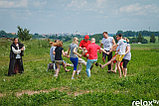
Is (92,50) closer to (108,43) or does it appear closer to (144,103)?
(108,43)

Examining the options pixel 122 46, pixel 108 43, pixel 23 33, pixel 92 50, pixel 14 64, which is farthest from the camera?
pixel 23 33

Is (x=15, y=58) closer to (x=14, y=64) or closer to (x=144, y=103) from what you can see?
(x=14, y=64)

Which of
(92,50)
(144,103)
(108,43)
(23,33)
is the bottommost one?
(144,103)

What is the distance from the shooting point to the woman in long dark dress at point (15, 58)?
11504mm

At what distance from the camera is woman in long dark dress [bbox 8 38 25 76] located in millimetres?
11504

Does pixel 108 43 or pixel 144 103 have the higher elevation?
pixel 108 43

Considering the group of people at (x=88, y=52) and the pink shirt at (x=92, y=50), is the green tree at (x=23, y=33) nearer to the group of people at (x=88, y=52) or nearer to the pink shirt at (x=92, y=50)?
the group of people at (x=88, y=52)

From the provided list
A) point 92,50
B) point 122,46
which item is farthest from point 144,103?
point 122,46

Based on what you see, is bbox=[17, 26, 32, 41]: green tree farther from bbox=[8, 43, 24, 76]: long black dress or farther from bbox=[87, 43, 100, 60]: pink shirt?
bbox=[87, 43, 100, 60]: pink shirt

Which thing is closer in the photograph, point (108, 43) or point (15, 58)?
point (108, 43)

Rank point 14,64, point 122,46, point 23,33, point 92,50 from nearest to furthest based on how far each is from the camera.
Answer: point 92,50, point 122,46, point 14,64, point 23,33

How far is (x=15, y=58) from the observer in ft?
38.4

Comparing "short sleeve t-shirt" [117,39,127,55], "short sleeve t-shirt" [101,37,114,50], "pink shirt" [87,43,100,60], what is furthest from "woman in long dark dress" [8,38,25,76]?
"short sleeve t-shirt" [117,39,127,55]

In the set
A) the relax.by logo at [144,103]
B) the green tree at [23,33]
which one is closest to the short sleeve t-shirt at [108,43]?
the relax.by logo at [144,103]
